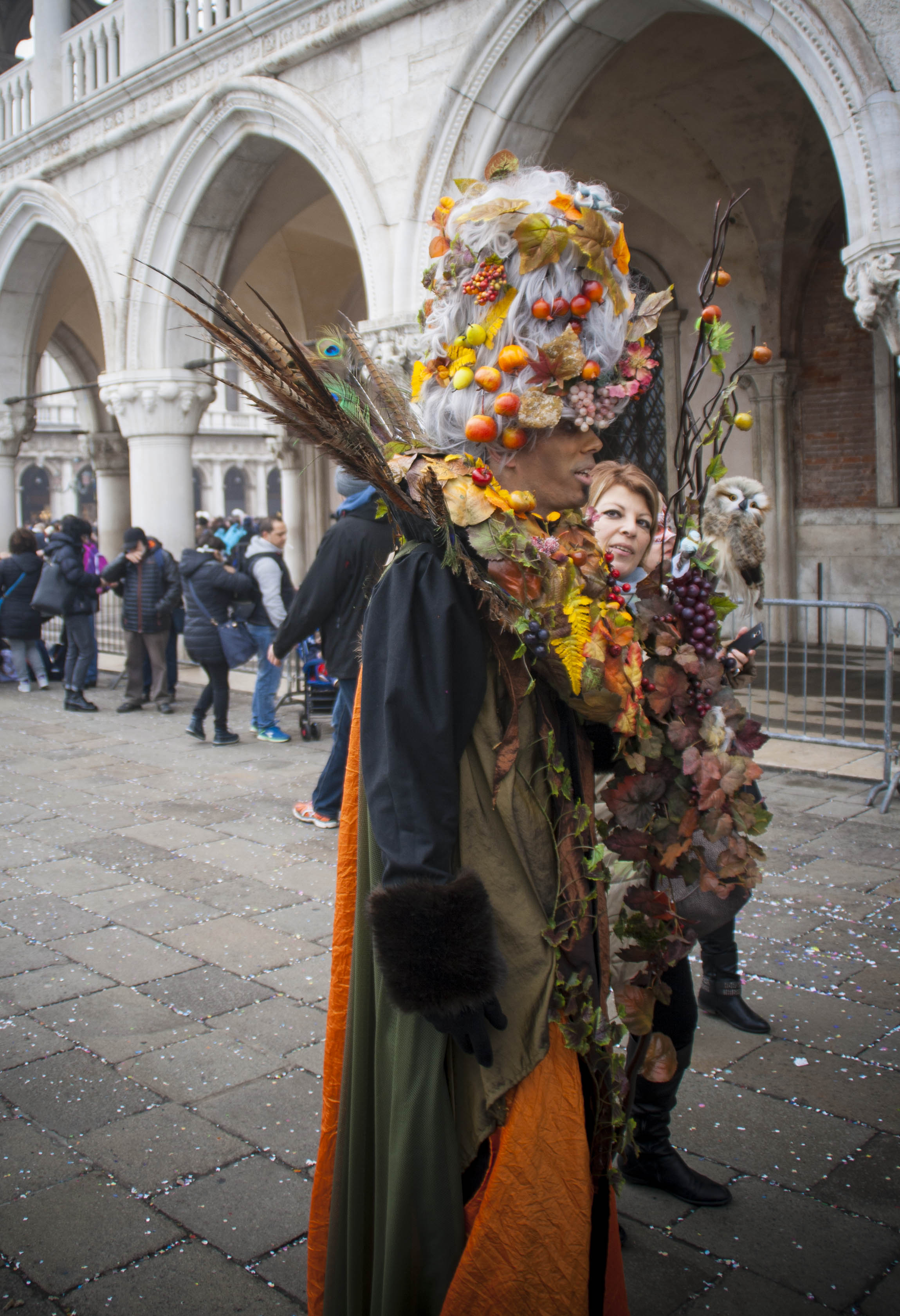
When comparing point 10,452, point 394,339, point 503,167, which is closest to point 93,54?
point 10,452

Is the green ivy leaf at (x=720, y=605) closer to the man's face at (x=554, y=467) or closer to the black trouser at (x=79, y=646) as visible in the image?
the man's face at (x=554, y=467)

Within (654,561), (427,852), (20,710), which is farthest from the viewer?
(20,710)

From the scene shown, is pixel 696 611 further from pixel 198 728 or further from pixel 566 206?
pixel 198 728

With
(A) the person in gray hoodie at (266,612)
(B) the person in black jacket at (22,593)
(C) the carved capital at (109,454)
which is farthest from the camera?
(C) the carved capital at (109,454)

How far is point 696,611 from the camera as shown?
6.63 feet

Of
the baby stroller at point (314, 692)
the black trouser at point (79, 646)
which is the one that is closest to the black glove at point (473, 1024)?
the baby stroller at point (314, 692)

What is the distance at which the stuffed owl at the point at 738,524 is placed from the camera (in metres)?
3.22

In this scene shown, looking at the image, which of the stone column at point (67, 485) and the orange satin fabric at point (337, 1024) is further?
the stone column at point (67, 485)

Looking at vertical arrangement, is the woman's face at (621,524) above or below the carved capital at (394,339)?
below

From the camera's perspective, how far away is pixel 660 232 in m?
11.9

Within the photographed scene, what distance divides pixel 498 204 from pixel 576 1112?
148cm

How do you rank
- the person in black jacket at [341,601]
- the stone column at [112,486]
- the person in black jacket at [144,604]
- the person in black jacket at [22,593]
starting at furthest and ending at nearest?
the stone column at [112,486] < the person in black jacket at [22,593] < the person in black jacket at [144,604] < the person in black jacket at [341,601]

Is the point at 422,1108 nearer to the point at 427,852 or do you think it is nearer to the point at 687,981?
the point at 427,852

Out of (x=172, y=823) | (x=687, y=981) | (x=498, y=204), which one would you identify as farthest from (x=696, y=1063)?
(x=172, y=823)
